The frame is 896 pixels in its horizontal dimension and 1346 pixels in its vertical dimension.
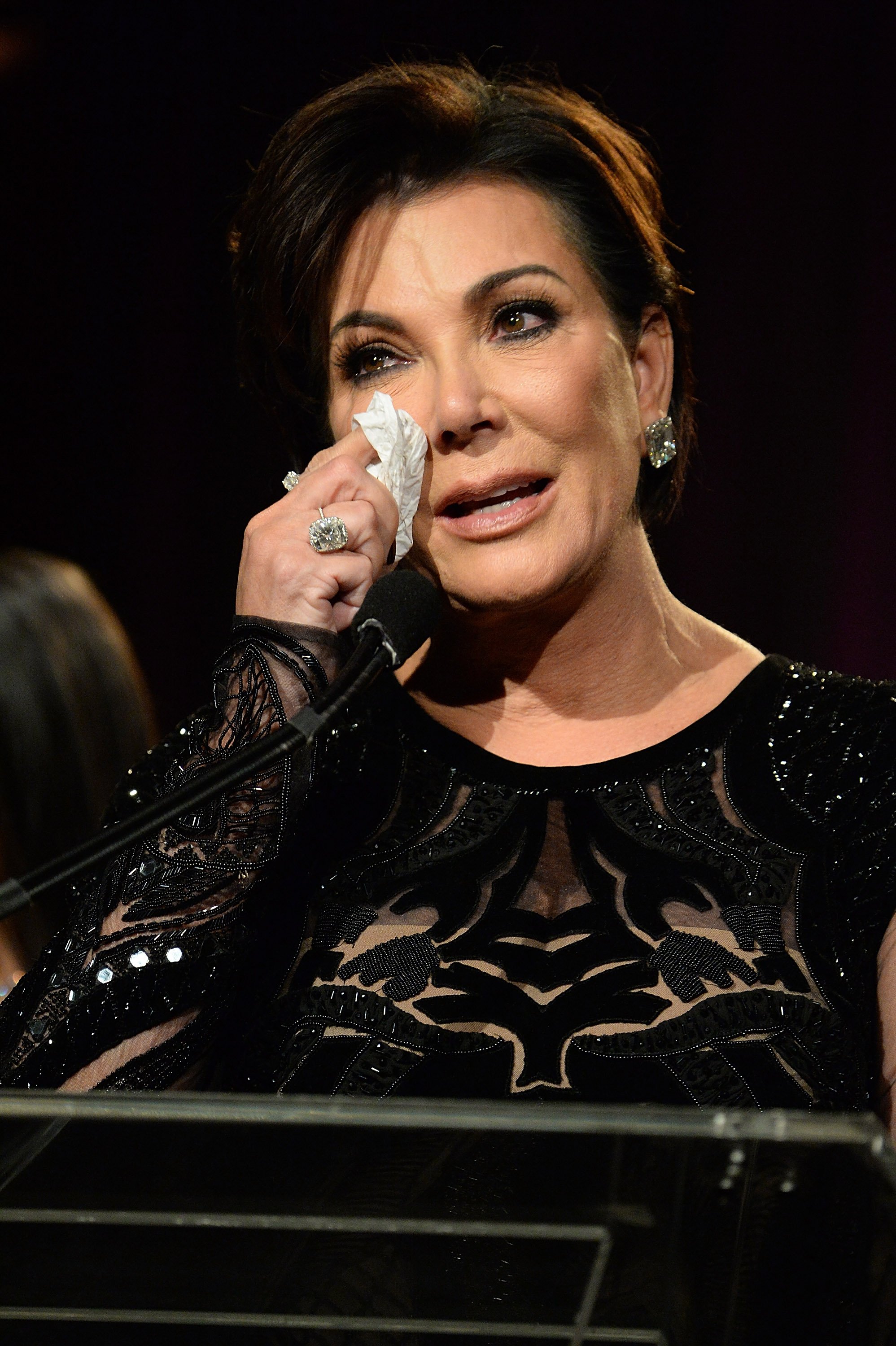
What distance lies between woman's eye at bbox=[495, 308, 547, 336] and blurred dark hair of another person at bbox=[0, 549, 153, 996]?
1148 millimetres

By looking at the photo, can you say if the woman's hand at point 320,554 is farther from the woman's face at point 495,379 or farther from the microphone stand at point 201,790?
the microphone stand at point 201,790

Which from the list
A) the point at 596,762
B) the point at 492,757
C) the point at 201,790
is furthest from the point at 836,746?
the point at 201,790

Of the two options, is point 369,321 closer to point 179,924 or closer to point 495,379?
point 495,379

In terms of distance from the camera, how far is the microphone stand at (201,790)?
2.38 ft

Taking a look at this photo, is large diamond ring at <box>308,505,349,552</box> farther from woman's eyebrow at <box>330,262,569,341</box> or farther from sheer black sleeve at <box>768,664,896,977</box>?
sheer black sleeve at <box>768,664,896,977</box>

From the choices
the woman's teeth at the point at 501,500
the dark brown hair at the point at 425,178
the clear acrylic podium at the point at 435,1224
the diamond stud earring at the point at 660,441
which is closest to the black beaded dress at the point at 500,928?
the woman's teeth at the point at 501,500

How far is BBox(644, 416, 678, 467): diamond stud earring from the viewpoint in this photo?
1506 mm

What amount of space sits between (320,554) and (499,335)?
0.33m

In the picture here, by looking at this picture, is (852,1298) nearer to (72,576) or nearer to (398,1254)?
(398,1254)

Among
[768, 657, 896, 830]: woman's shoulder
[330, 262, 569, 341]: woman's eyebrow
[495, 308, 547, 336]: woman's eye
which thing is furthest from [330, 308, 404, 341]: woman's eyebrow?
[768, 657, 896, 830]: woman's shoulder

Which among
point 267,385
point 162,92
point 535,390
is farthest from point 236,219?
point 162,92

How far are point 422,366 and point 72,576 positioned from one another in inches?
47.3

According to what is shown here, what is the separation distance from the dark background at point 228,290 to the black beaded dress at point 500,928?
0.81 meters

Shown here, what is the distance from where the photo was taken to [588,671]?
56.2 inches
